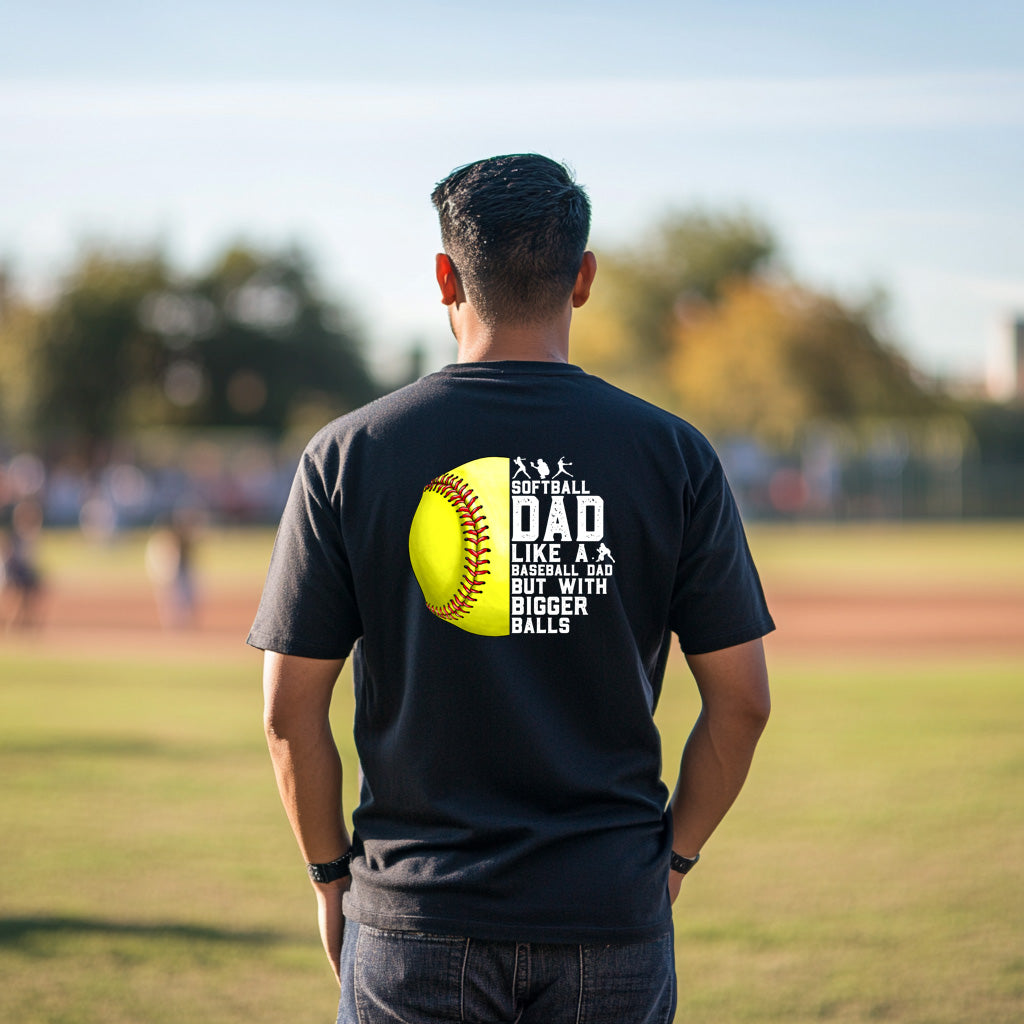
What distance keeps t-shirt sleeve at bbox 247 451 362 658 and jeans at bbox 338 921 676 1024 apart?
47cm

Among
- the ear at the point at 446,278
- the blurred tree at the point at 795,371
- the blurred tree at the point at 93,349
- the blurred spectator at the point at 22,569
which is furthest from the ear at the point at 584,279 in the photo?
the blurred tree at the point at 93,349

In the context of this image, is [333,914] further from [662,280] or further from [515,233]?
[662,280]

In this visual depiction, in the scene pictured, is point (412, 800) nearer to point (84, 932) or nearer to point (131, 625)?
point (84, 932)

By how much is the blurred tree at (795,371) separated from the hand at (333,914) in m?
58.2

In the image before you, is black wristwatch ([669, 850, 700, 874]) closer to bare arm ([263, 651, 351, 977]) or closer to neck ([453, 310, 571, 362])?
bare arm ([263, 651, 351, 977])

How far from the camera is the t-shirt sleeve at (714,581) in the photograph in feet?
6.58

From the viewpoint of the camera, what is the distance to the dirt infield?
1705cm

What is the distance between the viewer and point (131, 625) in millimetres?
19922

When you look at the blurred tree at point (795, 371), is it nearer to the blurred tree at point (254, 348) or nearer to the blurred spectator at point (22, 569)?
the blurred tree at point (254, 348)

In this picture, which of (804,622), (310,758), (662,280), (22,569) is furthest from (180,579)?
(662,280)

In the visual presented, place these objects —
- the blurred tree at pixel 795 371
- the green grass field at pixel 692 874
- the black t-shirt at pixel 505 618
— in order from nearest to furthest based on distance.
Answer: the black t-shirt at pixel 505 618, the green grass field at pixel 692 874, the blurred tree at pixel 795 371

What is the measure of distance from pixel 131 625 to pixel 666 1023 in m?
19.0

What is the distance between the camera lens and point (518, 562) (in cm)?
198

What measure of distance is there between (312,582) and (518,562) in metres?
0.32
